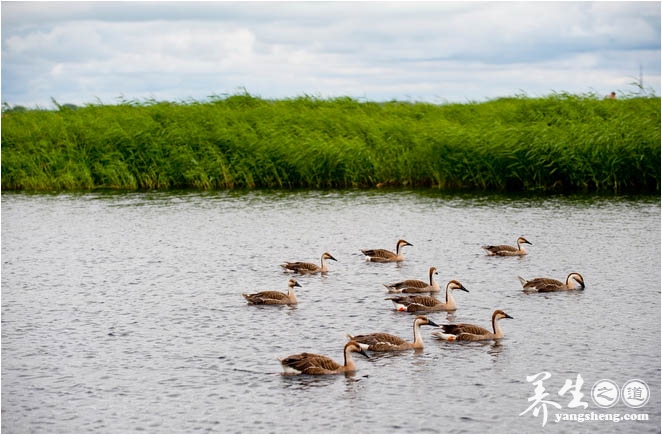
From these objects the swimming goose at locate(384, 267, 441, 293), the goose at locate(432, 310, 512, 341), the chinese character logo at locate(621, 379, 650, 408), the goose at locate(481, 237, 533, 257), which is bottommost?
the chinese character logo at locate(621, 379, 650, 408)

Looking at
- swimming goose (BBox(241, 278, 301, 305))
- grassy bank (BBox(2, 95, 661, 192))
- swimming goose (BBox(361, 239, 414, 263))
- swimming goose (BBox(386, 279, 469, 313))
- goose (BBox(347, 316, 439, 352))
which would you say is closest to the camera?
goose (BBox(347, 316, 439, 352))

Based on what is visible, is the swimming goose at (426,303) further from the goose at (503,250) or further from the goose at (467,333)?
the goose at (503,250)

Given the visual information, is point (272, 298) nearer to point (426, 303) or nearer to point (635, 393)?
point (426, 303)

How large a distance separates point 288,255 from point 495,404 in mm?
12689

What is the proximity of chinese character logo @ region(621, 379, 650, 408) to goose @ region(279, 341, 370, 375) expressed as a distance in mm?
3736

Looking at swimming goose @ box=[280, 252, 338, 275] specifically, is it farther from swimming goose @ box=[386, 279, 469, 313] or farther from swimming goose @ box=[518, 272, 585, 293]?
swimming goose @ box=[518, 272, 585, 293]

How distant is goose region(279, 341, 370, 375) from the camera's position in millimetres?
13617

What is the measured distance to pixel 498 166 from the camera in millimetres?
35375

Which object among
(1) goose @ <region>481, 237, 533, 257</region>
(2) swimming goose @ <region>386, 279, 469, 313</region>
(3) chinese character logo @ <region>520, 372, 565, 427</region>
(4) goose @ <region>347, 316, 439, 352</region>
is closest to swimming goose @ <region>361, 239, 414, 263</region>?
(1) goose @ <region>481, 237, 533, 257</region>

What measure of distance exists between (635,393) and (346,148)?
25.6 meters

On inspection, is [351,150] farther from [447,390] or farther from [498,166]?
[447,390]

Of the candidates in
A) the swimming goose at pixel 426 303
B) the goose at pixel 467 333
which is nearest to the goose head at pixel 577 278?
the swimming goose at pixel 426 303

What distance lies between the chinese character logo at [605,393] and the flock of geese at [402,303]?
2.81 meters

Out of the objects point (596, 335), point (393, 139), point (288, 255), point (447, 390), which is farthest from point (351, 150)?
point (447, 390)
